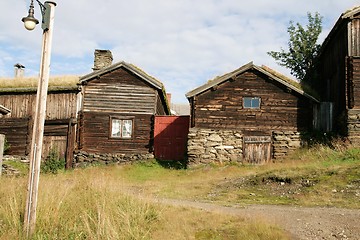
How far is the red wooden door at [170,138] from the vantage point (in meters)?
21.2

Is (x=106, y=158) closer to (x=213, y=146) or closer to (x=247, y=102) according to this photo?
(x=213, y=146)

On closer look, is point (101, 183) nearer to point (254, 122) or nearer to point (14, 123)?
point (254, 122)

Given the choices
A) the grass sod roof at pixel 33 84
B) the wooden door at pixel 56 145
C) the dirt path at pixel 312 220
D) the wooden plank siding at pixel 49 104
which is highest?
the grass sod roof at pixel 33 84

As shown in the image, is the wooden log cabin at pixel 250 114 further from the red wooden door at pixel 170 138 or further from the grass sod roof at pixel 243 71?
the red wooden door at pixel 170 138

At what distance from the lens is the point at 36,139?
6832 millimetres

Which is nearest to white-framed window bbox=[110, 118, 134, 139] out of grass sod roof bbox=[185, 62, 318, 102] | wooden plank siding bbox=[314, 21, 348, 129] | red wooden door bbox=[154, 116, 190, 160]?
red wooden door bbox=[154, 116, 190, 160]

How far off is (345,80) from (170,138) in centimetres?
1016

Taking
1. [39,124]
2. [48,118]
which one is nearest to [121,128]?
[48,118]

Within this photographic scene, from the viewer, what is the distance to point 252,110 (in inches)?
779

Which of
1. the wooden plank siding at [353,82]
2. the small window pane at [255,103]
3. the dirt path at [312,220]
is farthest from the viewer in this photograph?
the small window pane at [255,103]

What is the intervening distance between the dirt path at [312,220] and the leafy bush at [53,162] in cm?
1309

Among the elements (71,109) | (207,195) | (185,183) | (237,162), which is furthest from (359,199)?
(71,109)

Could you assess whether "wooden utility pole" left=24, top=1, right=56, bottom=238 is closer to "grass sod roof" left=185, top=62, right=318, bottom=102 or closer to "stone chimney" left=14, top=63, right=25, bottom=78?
"grass sod roof" left=185, top=62, right=318, bottom=102

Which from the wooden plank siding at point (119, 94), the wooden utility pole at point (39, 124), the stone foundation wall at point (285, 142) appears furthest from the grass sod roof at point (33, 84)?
the wooden utility pole at point (39, 124)
